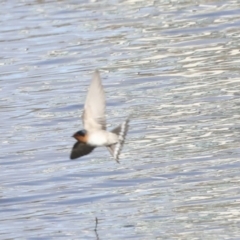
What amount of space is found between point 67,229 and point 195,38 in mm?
6544

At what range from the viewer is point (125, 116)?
438 inches

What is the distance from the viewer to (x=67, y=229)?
805 centimetres

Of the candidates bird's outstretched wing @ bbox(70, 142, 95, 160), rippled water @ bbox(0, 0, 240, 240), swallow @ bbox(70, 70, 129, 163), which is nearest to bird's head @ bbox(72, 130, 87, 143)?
swallow @ bbox(70, 70, 129, 163)

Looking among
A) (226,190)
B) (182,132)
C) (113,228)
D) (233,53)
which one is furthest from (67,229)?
(233,53)

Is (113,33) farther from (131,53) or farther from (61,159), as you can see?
(61,159)

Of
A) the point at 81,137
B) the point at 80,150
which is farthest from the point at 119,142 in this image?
the point at 80,150

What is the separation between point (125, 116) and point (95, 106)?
4.11 m

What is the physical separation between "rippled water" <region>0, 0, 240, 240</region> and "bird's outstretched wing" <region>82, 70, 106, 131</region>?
100 centimetres

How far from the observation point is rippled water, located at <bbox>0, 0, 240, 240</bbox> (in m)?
8.27

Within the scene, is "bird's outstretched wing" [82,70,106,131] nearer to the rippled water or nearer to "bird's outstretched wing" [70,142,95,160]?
"bird's outstretched wing" [70,142,95,160]

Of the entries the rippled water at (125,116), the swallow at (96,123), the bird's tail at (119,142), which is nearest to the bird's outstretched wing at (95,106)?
the swallow at (96,123)

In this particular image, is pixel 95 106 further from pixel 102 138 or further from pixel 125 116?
pixel 125 116

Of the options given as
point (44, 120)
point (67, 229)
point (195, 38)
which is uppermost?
point (67, 229)

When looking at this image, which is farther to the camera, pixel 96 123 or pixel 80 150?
pixel 80 150
